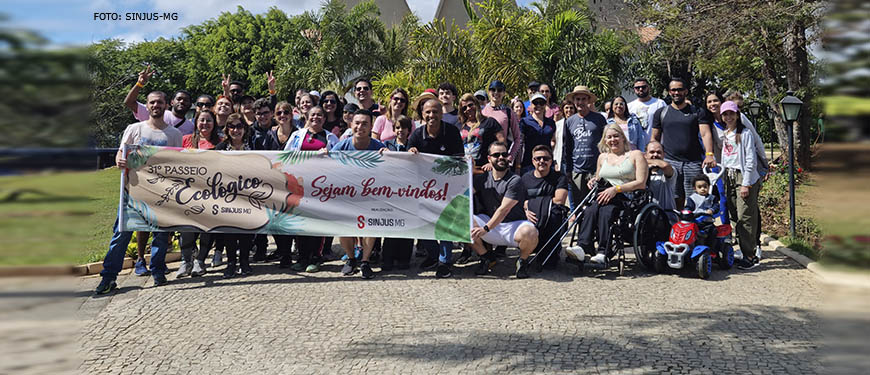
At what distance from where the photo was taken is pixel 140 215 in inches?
284

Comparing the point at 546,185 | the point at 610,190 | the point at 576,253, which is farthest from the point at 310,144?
the point at 610,190

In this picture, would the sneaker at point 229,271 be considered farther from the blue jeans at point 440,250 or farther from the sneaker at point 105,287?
the blue jeans at point 440,250

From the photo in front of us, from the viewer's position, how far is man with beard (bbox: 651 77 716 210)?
825 cm

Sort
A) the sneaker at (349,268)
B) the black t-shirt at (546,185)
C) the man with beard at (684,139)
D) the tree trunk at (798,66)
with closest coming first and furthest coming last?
the sneaker at (349,268)
the black t-shirt at (546,185)
the man with beard at (684,139)
the tree trunk at (798,66)

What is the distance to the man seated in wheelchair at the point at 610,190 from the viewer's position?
7.35 meters

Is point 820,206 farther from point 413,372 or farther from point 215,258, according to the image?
point 215,258

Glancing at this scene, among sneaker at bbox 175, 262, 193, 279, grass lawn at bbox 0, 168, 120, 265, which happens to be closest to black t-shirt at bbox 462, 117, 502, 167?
sneaker at bbox 175, 262, 193, 279

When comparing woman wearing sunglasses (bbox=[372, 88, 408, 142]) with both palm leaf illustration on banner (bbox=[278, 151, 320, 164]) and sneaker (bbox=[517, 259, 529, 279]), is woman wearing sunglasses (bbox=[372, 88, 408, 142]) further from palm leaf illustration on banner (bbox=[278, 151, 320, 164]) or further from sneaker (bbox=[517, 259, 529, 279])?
sneaker (bbox=[517, 259, 529, 279])

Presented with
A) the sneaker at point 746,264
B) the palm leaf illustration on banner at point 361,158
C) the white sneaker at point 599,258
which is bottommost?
the sneaker at point 746,264

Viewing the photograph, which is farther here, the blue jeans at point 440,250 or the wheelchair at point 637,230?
the blue jeans at point 440,250

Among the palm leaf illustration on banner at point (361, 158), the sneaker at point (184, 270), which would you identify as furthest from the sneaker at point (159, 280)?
the palm leaf illustration on banner at point (361, 158)

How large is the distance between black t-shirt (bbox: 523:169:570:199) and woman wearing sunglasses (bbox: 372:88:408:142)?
187cm

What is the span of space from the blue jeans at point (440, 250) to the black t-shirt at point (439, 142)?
99 cm

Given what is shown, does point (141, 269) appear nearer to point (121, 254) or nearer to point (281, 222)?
point (121, 254)
